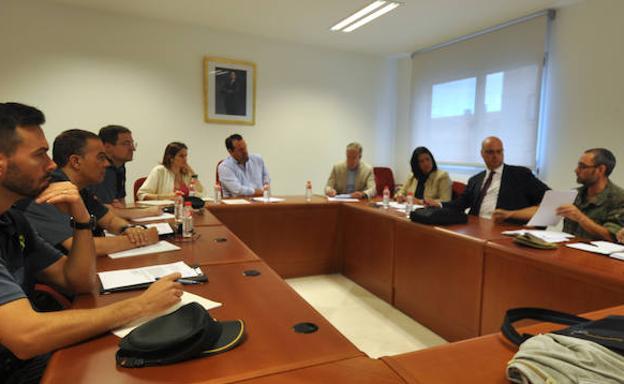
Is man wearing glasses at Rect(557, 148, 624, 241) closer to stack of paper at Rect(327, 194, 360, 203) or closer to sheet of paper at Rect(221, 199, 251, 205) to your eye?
stack of paper at Rect(327, 194, 360, 203)

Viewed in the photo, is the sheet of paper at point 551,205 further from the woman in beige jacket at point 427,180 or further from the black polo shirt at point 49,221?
the black polo shirt at point 49,221

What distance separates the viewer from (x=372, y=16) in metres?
4.17

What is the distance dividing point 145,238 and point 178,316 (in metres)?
1.00

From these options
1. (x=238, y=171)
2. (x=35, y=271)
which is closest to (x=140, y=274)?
(x=35, y=271)

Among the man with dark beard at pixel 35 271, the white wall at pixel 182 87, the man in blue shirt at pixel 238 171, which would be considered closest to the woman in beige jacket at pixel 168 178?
the man in blue shirt at pixel 238 171

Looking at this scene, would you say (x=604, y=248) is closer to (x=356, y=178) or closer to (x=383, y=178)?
(x=356, y=178)

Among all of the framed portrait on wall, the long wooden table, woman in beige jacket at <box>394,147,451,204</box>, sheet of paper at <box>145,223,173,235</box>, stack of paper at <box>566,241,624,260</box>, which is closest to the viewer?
the long wooden table

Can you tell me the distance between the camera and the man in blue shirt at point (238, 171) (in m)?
4.14

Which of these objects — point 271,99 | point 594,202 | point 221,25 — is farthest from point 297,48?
point 594,202

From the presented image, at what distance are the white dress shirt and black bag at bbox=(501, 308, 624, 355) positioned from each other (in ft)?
6.76

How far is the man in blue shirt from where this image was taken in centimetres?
414

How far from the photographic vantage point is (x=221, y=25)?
182 inches

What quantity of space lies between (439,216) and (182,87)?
3591 millimetres

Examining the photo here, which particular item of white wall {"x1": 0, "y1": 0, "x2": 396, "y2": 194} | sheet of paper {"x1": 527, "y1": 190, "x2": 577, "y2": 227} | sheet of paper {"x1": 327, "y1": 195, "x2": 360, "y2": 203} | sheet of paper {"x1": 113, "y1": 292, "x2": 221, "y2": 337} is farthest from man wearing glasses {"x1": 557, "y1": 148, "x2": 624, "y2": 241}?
white wall {"x1": 0, "y1": 0, "x2": 396, "y2": 194}
